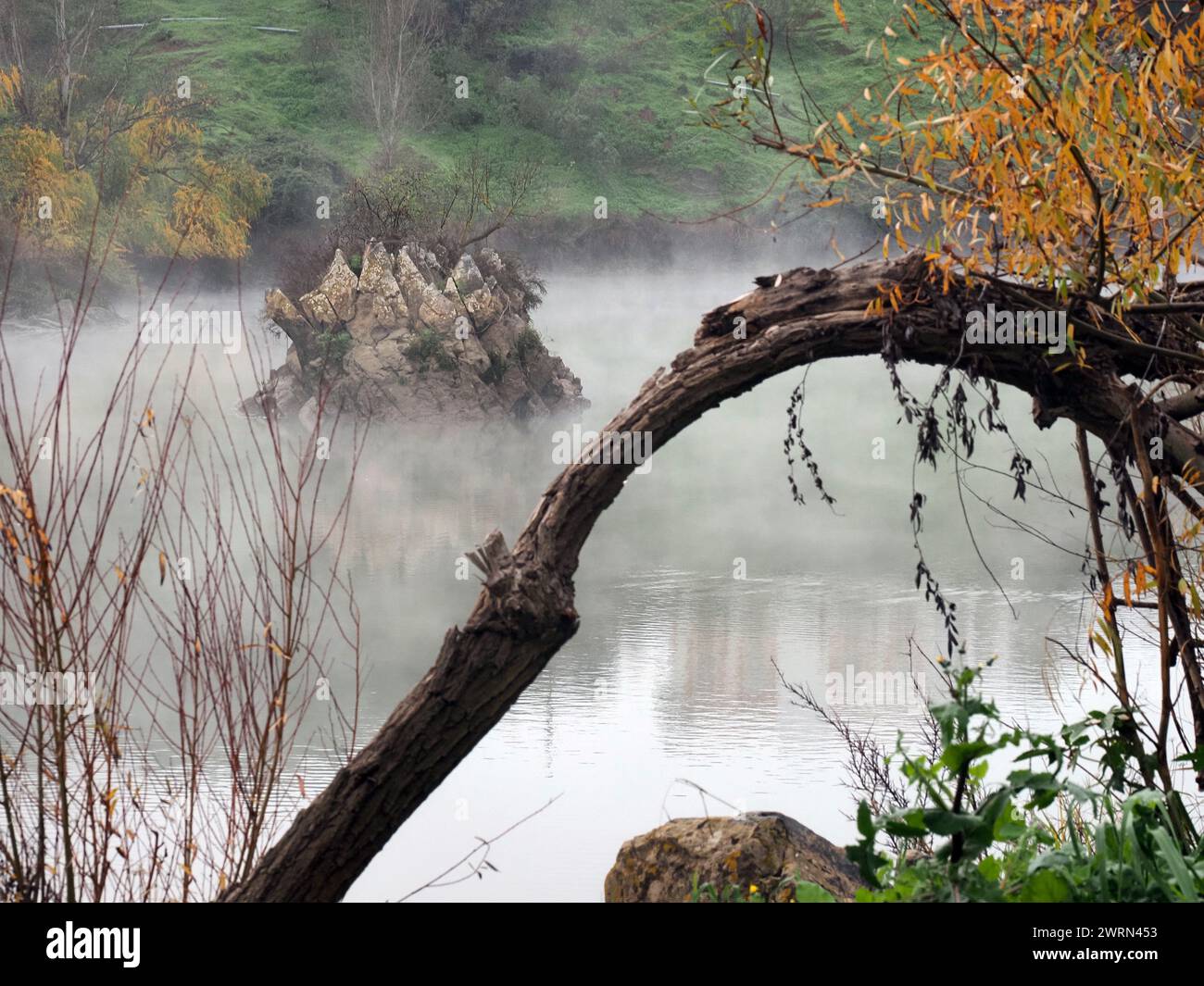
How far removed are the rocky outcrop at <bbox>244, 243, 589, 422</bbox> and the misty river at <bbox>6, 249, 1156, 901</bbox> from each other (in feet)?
0.95

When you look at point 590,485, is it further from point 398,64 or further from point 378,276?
point 398,64

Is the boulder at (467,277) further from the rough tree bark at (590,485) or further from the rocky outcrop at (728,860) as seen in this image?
the rough tree bark at (590,485)

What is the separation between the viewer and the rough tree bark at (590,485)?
1.82 metres

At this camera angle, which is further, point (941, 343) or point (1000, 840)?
point (941, 343)

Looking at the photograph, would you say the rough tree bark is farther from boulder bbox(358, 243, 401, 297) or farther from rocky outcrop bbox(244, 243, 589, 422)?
boulder bbox(358, 243, 401, 297)

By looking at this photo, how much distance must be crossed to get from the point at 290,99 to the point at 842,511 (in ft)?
37.9

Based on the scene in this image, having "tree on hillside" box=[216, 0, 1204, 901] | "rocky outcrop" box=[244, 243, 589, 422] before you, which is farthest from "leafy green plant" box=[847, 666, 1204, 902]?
"rocky outcrop" box=[244, 243, 589, 422]

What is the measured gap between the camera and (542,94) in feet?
55.6

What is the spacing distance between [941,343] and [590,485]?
20.2 inches

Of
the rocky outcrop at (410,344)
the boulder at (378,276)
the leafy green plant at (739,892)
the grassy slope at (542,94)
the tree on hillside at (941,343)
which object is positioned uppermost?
the grassy slope at (542,94)

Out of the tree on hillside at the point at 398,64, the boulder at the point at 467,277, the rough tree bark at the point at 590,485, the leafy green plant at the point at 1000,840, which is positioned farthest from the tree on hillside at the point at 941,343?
the tree on hillside at the point at 398,64

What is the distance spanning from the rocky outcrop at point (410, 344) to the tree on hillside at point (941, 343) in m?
7.32

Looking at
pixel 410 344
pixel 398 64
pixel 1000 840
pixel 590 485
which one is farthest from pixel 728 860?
pixel 398 64
